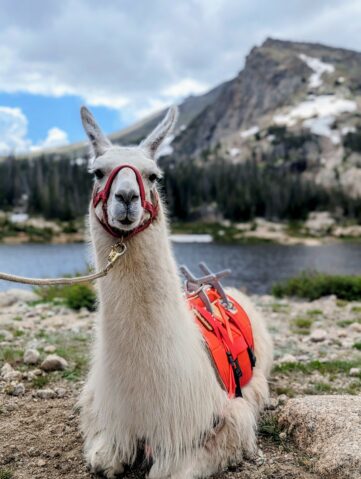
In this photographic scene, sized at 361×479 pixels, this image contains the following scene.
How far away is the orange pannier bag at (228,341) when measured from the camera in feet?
16.1

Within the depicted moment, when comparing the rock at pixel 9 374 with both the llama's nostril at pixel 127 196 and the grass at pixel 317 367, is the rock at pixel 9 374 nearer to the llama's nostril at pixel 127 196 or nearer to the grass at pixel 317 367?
the grass at pixel 317 367

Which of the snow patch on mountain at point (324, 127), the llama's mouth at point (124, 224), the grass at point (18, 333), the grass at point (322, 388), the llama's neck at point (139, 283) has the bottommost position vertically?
the grass at point (322, 388)

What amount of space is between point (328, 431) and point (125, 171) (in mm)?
2962

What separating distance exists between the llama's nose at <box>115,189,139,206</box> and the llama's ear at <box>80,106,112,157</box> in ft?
2.90

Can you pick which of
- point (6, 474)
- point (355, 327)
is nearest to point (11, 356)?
point (6, 474)

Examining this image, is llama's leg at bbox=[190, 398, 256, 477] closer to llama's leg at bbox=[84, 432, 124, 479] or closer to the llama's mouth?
llama's leg at bbox=[84, 432, 124, 479]

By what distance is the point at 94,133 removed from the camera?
4500 millimetres

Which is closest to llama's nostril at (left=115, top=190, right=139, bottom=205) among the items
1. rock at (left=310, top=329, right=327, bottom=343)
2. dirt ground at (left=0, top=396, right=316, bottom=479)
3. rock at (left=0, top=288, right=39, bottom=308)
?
Result: dirt ground at (left=0, top=396, right=316, bottom=479)

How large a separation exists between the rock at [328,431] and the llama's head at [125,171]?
253 cm

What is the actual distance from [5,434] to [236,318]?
2864mm

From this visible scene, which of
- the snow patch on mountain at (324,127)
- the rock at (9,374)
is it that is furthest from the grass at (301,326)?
the snow patch on mountain at (324,127)

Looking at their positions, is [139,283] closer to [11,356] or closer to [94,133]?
[94,133]

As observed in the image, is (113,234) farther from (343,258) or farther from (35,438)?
(343,258)

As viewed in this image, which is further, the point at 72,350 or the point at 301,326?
the point at 301,326
